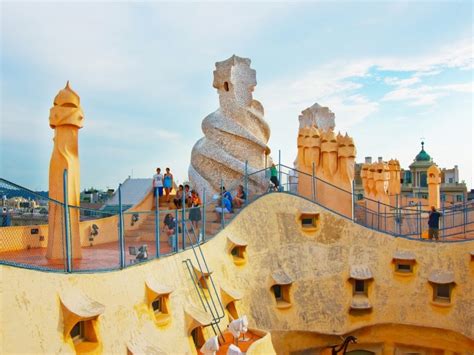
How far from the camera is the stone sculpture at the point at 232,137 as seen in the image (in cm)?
1509

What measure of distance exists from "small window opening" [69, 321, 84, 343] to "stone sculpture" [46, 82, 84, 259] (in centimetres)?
165

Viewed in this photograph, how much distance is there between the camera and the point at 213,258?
1095 centimetres

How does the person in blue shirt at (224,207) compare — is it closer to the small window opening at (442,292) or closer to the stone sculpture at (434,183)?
the small window opening at (442,292)

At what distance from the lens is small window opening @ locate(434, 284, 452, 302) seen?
45.2ft

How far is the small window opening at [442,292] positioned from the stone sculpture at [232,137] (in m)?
6.05

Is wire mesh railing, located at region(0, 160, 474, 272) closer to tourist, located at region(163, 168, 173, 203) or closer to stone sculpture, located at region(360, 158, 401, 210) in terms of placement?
tourist, located at region(163, 168, 173, 203)

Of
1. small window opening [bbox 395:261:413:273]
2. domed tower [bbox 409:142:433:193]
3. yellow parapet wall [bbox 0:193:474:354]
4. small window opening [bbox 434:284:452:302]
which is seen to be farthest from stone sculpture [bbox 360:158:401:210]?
domed tower [bbox 409:142:433:193]

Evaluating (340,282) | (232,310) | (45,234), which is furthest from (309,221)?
(45,234)

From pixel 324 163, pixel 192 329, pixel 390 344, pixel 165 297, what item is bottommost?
pixel 390 344

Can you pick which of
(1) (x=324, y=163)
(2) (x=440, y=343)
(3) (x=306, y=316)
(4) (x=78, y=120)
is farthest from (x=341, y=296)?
(4) (x=78, y=120)

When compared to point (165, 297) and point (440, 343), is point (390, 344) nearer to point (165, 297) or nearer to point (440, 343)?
point (440, 343)

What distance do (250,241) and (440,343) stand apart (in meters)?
6.47

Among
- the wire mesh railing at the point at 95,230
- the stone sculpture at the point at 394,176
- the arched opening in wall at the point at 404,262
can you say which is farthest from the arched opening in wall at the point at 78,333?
the stone sculpture at the point at 394,176

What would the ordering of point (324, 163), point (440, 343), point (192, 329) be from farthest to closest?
point (324, 163) < point (440, 343) < point (192, 329)
